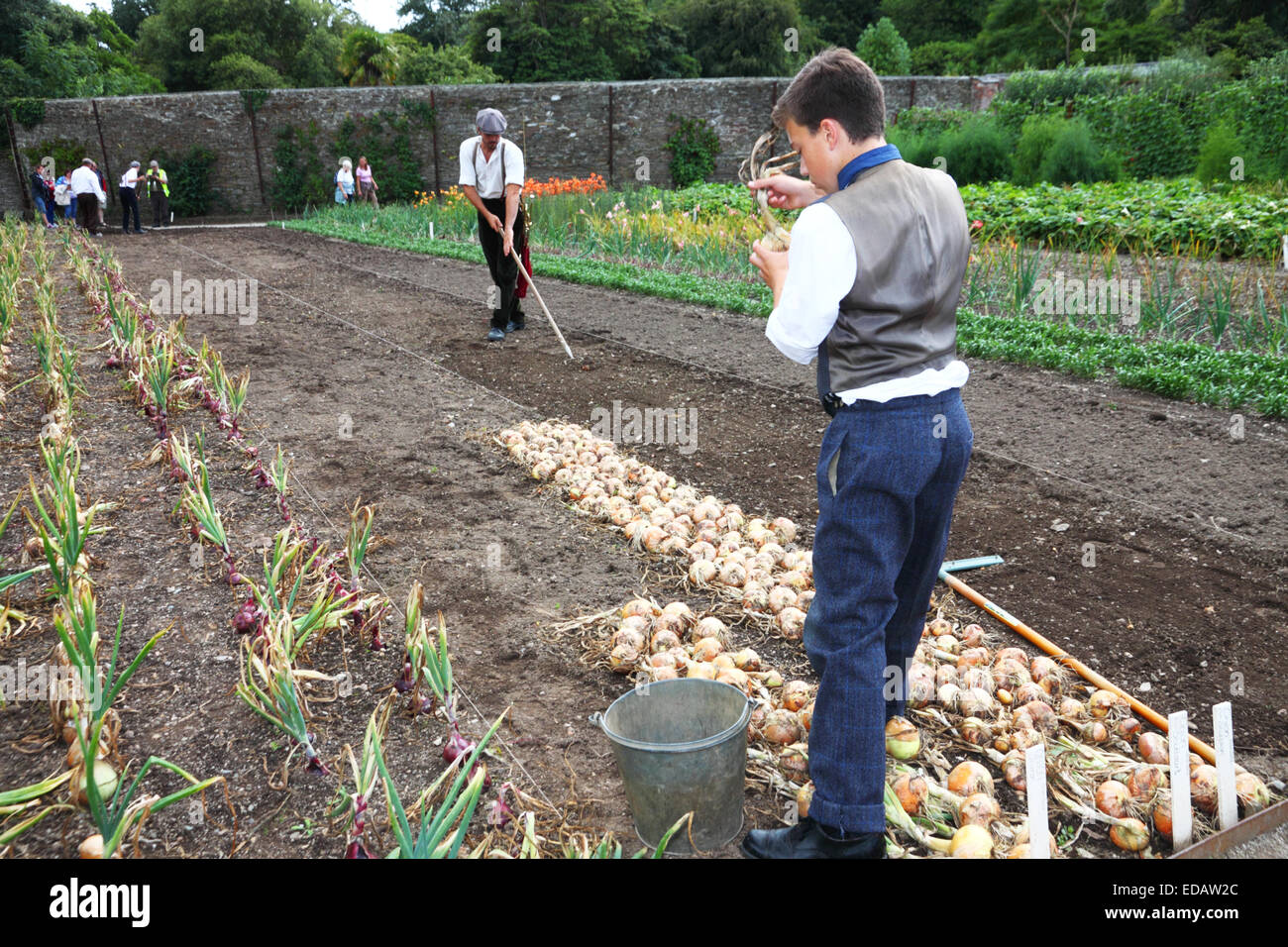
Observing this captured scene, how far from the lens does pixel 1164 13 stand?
27328mm

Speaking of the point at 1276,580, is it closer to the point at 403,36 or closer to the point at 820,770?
the point at 820,770

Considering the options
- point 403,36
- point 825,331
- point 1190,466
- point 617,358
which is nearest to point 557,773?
point 825,331

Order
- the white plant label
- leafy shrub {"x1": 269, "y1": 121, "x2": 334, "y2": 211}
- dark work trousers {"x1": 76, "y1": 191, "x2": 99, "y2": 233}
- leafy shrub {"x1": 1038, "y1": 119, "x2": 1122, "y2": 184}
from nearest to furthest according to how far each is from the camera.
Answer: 1. the white plant label
2. leafy shrub {"x1": 1038, "y1": 119, "x2": 1122, "y2": 184}
3. dark work trousers {"x1": 76, "y1": 191, "x2": 99, "y2": 233}
4. leafy shrub {"x1": 269, "y1": 121, "x2": 334, "y2": 211}

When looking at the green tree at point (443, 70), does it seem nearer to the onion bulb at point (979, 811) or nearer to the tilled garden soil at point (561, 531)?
the tilled garden soil at point (561, 531)

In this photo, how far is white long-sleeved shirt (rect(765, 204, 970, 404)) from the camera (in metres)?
1.47

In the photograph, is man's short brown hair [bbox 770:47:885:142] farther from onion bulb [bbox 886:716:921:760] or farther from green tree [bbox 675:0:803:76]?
green tree [bbox 675:0:803:76]

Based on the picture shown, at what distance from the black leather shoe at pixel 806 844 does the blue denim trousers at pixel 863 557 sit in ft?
0.09

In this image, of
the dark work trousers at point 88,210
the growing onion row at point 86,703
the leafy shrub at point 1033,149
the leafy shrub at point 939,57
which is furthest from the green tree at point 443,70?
the growing onion row at point 86,703

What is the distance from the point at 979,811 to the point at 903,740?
258mm

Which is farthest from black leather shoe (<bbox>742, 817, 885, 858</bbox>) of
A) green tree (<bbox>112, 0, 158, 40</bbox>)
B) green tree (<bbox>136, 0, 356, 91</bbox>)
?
green tree (<bbox>112, 0, 158, 40</bbox>)

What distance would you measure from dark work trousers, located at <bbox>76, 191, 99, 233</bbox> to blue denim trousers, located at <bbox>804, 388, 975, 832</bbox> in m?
17.2

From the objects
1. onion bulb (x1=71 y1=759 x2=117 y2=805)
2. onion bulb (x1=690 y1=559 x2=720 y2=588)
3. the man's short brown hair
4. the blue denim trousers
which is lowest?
onion bulb (x1=71 y1=759 x2=117 y2=805)

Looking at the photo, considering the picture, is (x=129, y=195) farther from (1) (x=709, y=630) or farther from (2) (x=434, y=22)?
(2) (x=434, y=22)

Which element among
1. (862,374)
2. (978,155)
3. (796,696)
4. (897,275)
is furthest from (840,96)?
(978,155)
